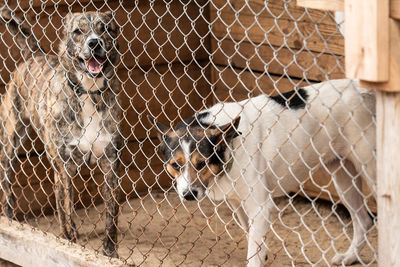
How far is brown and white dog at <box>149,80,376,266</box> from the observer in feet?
11.7

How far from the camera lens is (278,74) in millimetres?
5320

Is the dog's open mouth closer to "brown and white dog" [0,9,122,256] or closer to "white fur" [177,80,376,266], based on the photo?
"brown and white dog" [0,9,122,256]

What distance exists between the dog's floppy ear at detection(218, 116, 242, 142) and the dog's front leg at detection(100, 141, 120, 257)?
1115 mm

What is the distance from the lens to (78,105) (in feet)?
14.5

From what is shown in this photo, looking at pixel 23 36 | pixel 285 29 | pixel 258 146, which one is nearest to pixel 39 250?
pixel 258 146

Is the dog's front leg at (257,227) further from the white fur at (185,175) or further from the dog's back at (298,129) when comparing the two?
the white fur at (185,175)

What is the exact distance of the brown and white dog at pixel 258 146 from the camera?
3.56 metres

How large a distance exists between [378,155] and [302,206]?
3244 mm

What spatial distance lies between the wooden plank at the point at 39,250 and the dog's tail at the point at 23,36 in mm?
1276

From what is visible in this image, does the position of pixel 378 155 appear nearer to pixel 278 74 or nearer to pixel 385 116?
pixel 385 116

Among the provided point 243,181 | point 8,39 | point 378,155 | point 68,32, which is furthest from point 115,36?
point 378,155

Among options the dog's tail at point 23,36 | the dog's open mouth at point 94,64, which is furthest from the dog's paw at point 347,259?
the dog's tail at point 23,36

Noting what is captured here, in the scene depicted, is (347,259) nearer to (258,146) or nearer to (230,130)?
(258,146)

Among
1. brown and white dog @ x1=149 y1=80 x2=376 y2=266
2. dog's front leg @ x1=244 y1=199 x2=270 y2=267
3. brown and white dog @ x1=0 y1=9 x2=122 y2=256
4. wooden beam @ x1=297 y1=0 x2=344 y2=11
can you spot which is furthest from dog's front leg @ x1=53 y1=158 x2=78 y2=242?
wooden beam @ x1=297 y1=0 x2=344 y2=11
